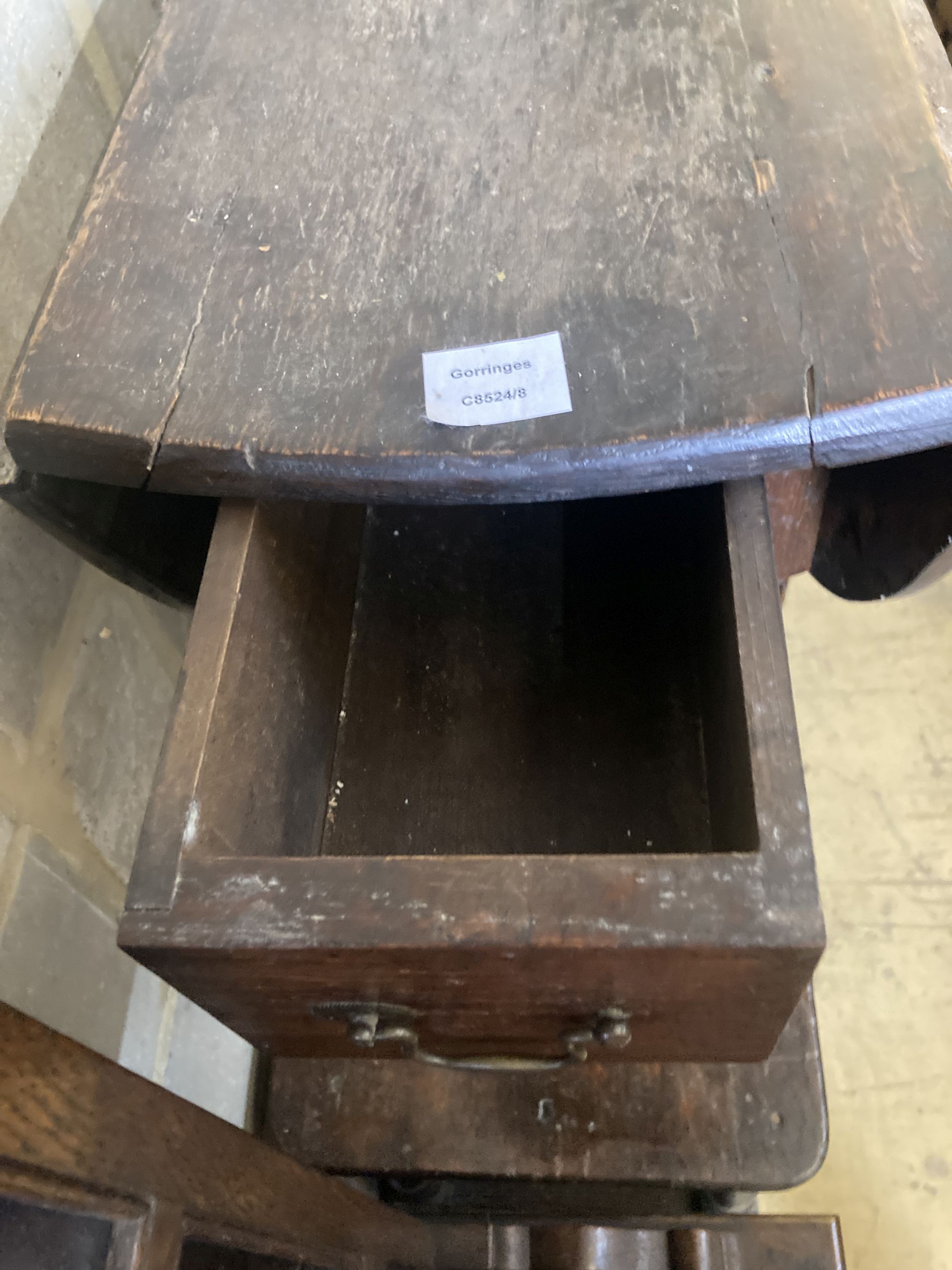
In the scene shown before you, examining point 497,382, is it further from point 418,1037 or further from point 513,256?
point 418,1037

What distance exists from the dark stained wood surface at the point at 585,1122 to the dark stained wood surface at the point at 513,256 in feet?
1.47

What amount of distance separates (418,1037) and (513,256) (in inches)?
17.1

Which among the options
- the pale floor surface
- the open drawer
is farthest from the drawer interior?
the pale floor surface

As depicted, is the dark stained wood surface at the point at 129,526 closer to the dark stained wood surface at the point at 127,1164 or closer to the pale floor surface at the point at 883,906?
the dark stained wood surface at the point at 127,1164

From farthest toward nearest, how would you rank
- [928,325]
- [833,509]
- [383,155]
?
1. [833,509]
2. [383,155]
3. [928,325]

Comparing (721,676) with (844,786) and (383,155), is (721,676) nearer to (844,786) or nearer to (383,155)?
(383,155)

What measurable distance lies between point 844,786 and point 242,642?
1.02 meters

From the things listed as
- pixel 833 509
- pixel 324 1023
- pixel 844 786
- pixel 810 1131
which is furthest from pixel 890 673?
pixel 324 1023

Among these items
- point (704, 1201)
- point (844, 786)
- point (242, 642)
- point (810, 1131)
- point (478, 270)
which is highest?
point (478, 270)

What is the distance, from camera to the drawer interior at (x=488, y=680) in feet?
1.83

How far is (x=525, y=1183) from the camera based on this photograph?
790 mm

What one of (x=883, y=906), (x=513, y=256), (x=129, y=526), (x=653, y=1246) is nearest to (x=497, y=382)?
(x=513, y=256)

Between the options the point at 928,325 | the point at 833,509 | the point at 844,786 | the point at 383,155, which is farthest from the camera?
the point at 844,786

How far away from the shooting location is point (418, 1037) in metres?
0.52
